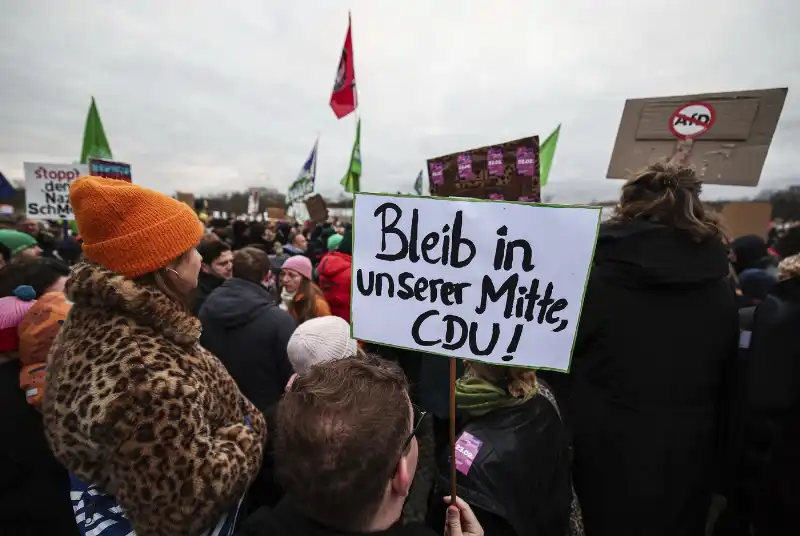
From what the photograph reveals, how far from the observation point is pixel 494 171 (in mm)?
3580

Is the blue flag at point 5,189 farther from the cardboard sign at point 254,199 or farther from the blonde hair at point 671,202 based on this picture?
the blonde hair at point 671,202

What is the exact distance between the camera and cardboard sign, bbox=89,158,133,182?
6.29 metres

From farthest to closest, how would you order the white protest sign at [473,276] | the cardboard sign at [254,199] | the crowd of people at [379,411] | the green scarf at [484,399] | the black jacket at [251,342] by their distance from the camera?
1. the cardboard sign at [254,199]
2. the black jacket at [251,342]
3. the green scarf at [484,399]
4. the white protest sign at [473,276]
5. the crowd of people at [379,411]

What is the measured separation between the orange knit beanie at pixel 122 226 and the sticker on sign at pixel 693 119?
11.2 feet

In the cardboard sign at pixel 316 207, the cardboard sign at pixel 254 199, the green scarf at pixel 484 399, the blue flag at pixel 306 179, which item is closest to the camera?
the green scarf at pixel 484 399

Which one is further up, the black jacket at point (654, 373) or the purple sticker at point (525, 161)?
the purple sticker at point (525, 161)

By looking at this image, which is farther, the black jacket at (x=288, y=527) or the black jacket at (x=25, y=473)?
the black jacket at (x=25, y=473)

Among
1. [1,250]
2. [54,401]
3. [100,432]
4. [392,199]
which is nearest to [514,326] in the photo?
[392,199]

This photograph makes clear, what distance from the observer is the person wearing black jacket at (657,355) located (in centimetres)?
185

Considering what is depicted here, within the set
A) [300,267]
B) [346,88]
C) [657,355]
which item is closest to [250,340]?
[300,267]

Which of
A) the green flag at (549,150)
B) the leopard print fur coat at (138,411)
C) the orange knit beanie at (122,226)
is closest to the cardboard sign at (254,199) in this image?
the green flag at (549,150)

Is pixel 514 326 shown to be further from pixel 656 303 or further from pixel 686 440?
pixel 686 440

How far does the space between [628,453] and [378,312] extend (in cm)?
143

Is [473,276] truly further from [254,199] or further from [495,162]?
[254,199]
